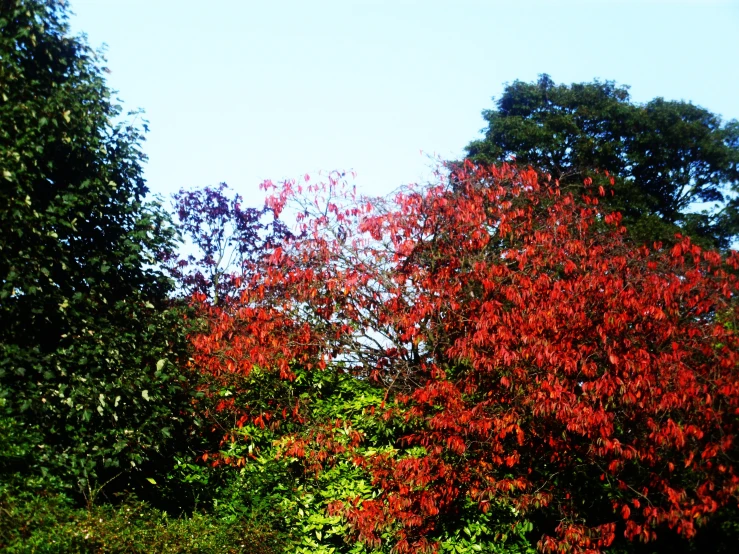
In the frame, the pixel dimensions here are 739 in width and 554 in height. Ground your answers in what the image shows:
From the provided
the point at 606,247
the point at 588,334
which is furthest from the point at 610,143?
the point at 588,334

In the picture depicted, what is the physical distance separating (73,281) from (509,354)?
5168 mm

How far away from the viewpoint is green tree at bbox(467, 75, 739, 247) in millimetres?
23875

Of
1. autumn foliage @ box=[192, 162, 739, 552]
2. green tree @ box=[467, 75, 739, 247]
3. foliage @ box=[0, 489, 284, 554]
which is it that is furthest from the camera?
green tree @ box=[467, 75, 739, 247]

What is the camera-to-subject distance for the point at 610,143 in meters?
23.9

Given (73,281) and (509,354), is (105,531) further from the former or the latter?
(509,354)

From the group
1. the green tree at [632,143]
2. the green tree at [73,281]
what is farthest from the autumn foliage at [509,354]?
the green tree at [632,143]

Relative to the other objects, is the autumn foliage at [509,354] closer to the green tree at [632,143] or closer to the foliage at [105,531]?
the foliage at [105,531]

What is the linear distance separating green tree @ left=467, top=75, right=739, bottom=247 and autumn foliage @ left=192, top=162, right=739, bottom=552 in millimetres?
13403

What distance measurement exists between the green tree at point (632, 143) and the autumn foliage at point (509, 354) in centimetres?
1340

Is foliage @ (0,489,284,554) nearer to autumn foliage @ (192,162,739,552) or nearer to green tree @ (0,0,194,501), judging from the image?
green tree @ (0,0,194,501)

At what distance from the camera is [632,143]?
24500mm

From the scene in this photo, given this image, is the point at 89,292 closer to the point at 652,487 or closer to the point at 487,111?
the point at 652,487

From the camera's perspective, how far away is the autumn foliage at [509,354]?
8438 millimetres

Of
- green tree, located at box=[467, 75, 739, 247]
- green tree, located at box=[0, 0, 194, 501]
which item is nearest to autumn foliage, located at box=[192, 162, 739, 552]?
green tree, located at box=[0, 0, 194, 501]
